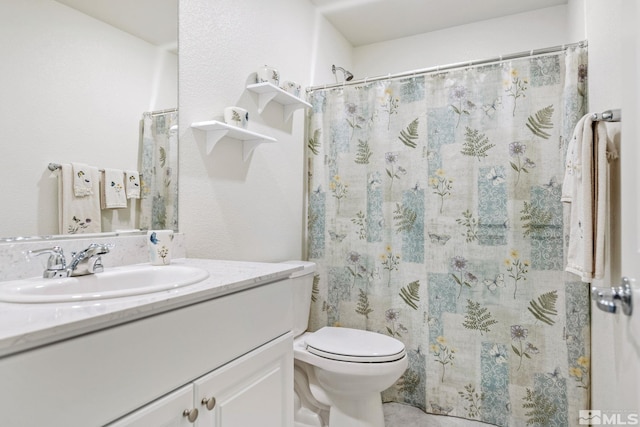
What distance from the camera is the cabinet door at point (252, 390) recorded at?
92 centimetres

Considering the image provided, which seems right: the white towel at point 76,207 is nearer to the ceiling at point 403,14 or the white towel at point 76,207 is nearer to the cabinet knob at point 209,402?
the cabinet knob at point 209,402

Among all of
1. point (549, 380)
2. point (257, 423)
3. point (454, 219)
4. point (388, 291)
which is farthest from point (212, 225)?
point (549, 380)

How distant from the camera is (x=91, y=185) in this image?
119cm

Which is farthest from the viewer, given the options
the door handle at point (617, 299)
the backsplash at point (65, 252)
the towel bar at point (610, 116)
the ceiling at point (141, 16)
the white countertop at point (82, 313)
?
the ceiling at point (141, 16)

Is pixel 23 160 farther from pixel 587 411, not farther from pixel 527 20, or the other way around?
pixel 527 20

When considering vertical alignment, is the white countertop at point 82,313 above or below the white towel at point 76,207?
below

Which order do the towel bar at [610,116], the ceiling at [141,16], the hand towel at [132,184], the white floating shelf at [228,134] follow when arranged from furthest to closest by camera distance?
the white floating shelf at [228,134], the hand towel at [132,184], the ceiling at [141,16], the towel bar at [610,116]

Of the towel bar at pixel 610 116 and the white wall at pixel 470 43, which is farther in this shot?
the white wall at pixel 470 43

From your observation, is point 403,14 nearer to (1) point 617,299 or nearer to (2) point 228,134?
(2) point 228,134

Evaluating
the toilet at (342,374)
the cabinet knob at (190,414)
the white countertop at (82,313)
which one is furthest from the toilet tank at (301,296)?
the cabinet knob at (190,414)

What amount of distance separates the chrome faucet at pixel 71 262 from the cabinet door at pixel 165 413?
0.44m

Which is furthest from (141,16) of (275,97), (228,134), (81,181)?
(275,97)

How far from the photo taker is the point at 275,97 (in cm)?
203

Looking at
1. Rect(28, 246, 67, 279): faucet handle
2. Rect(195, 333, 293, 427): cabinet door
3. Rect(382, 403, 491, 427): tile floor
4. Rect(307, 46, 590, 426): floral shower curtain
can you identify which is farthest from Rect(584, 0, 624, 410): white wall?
Rect(28, 246, 67, 279): faucet handle
